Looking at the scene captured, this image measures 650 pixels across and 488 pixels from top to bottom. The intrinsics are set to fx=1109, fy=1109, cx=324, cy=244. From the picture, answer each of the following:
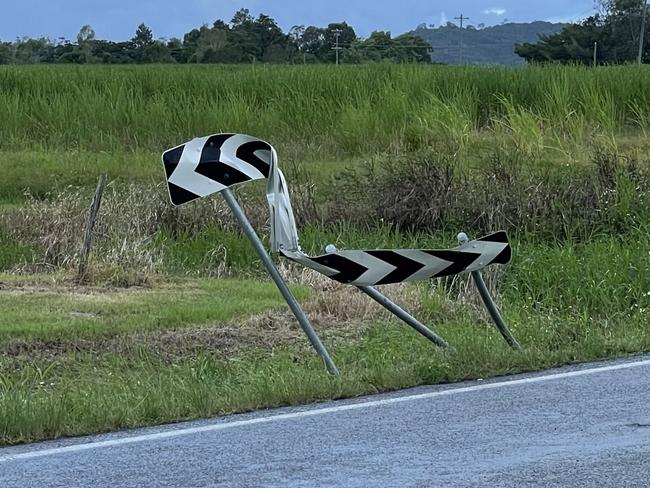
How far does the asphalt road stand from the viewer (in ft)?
16.3

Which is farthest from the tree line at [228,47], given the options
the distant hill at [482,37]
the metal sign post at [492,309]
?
the metal sign post at [492,309]

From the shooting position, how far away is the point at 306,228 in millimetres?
14273

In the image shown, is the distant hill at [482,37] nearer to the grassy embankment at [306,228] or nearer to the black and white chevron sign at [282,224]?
the grassy embankment at [306,228]

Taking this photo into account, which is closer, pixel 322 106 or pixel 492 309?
pixel 492 309

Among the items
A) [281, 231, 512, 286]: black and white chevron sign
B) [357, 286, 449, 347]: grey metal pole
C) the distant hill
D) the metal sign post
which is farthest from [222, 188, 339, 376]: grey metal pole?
the distant hill

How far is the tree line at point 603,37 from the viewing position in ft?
172

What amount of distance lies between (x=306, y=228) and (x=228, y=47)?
4780 cm

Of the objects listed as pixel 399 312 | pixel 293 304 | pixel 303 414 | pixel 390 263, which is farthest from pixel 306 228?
pixel 303 414

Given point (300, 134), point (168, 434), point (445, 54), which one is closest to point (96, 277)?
point (168, 434)

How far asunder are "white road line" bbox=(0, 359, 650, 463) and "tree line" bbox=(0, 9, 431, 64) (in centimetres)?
5144

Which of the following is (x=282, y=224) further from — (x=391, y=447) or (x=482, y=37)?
(x=482, y=37)

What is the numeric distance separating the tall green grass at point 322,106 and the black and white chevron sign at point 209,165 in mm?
11153

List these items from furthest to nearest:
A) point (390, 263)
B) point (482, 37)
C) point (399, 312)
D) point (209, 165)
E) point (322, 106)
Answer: point (482, 37), point (322, 106), point (399, 312), point (209, 165), point (390, 263)

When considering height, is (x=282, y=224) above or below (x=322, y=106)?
above
